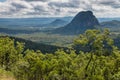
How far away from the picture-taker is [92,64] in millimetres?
81375

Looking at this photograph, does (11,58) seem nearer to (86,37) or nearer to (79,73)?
(79,73)

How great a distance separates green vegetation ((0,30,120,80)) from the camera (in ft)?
223

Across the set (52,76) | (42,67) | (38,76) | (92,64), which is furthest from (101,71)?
(38,76)

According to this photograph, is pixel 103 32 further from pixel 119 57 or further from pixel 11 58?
pixel 11 58

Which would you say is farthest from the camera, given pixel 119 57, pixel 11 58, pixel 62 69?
pixel 11 58

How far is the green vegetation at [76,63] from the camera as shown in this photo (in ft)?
223

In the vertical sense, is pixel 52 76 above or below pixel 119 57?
below

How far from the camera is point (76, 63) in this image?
310 feet

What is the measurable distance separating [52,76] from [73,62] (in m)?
8.54

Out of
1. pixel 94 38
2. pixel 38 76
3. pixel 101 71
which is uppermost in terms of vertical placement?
pixel 94 38

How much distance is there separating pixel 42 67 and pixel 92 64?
80.0ft

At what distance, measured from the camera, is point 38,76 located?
110 metres

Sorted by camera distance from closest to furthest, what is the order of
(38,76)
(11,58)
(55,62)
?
(55,62)
(38,76)
(11,58)

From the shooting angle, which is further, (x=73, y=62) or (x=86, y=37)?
(x=73, y=62)
